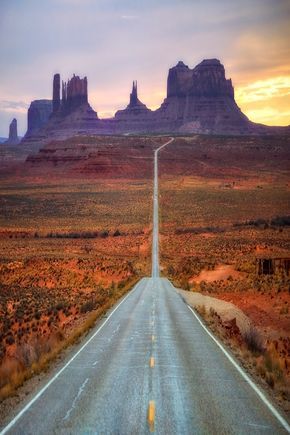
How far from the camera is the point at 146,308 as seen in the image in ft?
83.7

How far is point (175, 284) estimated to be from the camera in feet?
121

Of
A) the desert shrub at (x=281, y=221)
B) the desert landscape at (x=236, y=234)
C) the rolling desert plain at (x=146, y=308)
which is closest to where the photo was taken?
the rolling desert plain at (x=146, y=308)

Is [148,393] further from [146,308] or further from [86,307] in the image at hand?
[86,307]

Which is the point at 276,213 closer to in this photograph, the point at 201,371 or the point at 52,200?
the point at 52,200

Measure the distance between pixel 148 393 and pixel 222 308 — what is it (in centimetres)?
1393

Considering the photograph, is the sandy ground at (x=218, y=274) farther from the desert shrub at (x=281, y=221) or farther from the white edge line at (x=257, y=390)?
the desert shrub at (x=281, y=221)

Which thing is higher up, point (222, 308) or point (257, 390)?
point (222, 308)

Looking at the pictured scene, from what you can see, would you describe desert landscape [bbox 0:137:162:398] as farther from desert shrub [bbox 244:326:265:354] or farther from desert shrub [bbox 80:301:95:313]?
desert shrub [bbox 244:326:265:354]

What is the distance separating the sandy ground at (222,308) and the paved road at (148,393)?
3.99 meters

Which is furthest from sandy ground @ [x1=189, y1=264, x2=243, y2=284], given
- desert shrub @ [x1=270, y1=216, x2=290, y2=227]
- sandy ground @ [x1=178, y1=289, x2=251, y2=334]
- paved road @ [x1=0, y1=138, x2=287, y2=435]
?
desert shrub @ [x1=270, y1=216, x2=290, y2=227]

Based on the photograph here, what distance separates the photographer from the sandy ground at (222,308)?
22534mm

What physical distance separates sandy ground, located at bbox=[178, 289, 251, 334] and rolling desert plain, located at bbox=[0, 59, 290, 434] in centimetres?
11

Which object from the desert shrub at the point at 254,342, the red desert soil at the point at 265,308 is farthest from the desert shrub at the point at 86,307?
the desert shrub at the point at 254,342

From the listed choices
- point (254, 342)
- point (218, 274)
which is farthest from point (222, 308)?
point (218, 274)
